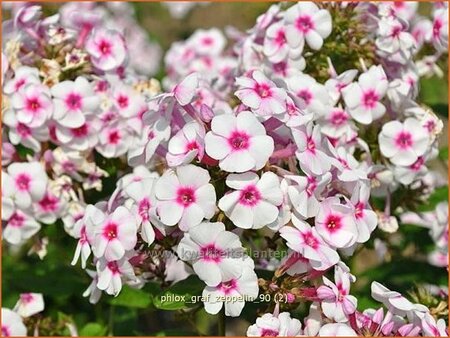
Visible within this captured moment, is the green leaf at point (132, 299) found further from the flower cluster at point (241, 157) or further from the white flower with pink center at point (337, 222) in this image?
the white flower with pink center at point (337, 222)

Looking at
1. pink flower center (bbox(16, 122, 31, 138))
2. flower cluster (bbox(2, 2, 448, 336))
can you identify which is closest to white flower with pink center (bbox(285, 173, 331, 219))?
flower cluster (bbox(2, 2, 448, 336))

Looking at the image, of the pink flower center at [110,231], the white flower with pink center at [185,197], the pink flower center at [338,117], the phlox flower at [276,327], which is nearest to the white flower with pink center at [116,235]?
the pink flower center at [110,231]

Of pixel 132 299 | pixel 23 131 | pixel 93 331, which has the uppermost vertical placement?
pixel 23 131

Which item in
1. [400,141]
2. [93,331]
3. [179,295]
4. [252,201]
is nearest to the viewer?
[252,201]

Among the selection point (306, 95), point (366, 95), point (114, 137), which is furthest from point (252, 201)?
point (114, 137)

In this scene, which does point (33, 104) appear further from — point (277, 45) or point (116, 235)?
point (277, 45)
